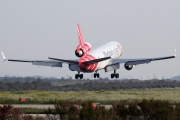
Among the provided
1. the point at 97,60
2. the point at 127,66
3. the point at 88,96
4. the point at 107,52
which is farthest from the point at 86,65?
the point at 127,66

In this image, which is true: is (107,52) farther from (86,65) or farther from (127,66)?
(86,65)

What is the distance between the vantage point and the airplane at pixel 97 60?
256ft

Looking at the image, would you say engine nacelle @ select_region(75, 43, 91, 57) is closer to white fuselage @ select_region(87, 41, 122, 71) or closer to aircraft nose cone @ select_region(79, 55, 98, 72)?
white fuselage @ select_region(87, 41, 122, 71)

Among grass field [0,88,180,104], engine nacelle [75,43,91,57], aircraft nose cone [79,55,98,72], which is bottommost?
grass field [0,88,180,104]

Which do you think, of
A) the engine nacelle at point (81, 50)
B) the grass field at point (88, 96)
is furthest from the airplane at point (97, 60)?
the grass field at point (88, 96)

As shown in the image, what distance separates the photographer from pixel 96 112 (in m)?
29.4

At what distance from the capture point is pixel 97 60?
77.3 meters

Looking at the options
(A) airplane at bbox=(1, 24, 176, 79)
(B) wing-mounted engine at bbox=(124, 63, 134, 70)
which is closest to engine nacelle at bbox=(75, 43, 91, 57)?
(A) airplane at bbox=(1, 24, 176, 79)

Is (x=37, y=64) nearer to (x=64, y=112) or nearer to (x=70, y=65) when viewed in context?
(x=70, y=65)

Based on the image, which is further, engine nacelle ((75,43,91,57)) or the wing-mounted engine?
the wing-mounted engine

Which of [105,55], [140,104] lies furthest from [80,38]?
[140,104]

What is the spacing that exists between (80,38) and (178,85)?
43.7m

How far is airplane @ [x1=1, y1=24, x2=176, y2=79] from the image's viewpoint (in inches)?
3071

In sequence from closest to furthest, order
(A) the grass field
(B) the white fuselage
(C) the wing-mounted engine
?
(A) the grass field < (B) the white fuselage < (C) the wing-mounted engine
